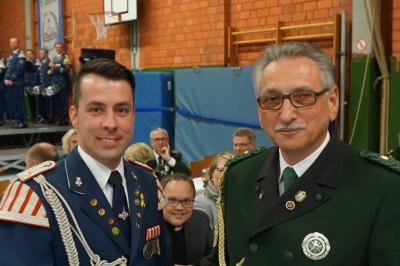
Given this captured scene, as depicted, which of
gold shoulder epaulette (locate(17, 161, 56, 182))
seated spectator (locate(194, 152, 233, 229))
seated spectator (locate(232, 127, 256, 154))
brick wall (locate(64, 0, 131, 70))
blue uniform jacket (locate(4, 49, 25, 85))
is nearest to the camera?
gold shoulder epaulette (locate(17, 161, 56, 182))

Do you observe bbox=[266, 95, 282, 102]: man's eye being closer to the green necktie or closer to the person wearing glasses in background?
the person wearing glasses in background

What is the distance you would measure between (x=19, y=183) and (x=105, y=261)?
0.36 meters

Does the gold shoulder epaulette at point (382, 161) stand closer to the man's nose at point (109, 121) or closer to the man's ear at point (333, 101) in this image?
the man's ear at point (333, 101)

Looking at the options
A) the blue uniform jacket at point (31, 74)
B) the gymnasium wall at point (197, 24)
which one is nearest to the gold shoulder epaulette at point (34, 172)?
the gymnasium wall at point (197, 24)

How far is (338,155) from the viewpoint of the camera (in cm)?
145

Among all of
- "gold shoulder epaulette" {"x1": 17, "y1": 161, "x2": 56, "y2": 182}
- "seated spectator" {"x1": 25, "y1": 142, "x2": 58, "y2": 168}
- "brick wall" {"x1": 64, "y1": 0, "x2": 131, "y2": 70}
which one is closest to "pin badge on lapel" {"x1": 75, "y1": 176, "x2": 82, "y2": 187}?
"gold shoulder epaulette" {"x1": 17, "y1": 161, "x2": 56, "y2": 182}

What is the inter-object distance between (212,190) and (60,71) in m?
7.78

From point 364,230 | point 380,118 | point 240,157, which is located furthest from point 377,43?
point 364,230

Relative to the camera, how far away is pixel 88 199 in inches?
61.9

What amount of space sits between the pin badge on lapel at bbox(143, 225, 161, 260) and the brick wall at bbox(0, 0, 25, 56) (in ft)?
45.3

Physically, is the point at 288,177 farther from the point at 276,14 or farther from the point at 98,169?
the point at 276,14

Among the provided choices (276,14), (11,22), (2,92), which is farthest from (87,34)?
(11,22)

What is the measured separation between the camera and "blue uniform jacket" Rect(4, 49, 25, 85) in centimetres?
1026

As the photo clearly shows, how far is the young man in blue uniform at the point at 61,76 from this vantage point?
10805 millimetres
